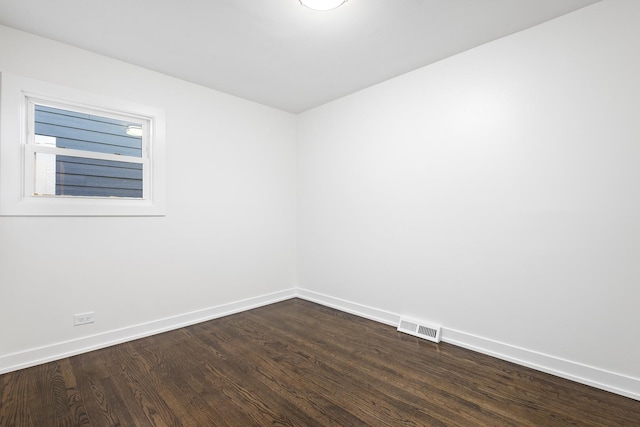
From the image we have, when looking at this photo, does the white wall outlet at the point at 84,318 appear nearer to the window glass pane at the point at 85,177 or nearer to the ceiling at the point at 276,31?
the window glass pane at the point at 85,177

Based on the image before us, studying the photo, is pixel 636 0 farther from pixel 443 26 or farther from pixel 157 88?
pixel 157 88

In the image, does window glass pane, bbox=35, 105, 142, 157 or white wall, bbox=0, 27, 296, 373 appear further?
window glass pane, bbox=35, 105, 142, 157

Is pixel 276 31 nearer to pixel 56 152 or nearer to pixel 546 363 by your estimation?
pixel 56 152

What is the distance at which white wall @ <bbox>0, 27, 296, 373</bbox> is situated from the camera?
92.8 inches

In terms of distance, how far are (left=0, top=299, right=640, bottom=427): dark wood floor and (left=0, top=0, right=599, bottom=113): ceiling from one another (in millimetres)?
2699

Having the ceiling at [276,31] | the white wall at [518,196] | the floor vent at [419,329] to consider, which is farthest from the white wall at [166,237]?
the floor vent at [419,329]

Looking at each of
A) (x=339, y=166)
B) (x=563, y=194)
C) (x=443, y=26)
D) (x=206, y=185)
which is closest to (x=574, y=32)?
(x=443, y=26)

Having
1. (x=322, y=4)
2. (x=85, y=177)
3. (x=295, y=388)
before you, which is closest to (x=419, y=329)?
(x=295, y=388)

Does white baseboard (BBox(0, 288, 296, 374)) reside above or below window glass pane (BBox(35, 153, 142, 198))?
below

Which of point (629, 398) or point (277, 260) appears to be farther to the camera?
point (277, 260)

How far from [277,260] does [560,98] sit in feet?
11.4

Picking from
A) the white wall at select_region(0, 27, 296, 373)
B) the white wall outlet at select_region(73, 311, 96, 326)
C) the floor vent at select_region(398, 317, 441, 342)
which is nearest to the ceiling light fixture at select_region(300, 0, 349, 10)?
the white wall at select_region(0, 27, 296, 373)

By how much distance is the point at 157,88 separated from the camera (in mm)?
3031

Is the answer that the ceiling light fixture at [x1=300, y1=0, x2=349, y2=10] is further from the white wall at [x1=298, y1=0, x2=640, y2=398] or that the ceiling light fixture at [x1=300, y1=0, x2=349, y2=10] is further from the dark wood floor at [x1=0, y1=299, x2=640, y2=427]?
the dark wood floor at [x1=0, y1=299, x2=640, y2=427]
